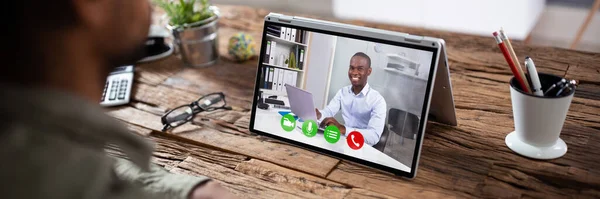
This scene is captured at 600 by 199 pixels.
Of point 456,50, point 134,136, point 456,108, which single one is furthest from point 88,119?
point 456,50

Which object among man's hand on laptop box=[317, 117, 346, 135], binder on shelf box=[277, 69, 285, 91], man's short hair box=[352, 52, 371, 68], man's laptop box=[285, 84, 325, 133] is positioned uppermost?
man's short hair box=[352, 52, 371, 68]

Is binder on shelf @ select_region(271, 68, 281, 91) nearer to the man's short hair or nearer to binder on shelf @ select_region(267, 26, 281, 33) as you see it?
binder on shelf @ select_region(267, 26, 281, 33)

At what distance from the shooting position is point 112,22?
30.0 inches

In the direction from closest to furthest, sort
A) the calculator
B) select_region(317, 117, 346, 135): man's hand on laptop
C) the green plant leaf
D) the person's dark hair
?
1. the person's dark hair
2. select_region(317, 117, 346, 135): man's hand on laptop
3. the calculator
4. the green plant leaf

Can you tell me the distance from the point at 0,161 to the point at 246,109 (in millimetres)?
739

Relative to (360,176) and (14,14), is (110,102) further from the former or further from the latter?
(14,14)

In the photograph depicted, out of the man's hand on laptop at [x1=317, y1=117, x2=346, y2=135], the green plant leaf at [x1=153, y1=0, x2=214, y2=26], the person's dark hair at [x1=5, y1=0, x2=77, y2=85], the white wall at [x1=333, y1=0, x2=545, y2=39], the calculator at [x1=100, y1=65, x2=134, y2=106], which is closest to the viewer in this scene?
the person's dark hair at [x1=5, y1=0, x2=77, y2=85]

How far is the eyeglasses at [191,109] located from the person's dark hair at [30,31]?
2.05 feet

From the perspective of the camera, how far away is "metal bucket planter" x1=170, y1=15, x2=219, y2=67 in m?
1.57

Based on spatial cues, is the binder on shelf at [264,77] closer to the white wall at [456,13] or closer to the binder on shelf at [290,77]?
the binder on shelf at [290,77]

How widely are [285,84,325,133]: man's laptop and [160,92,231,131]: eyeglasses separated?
0.24 meters

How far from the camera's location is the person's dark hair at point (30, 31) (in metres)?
0.66

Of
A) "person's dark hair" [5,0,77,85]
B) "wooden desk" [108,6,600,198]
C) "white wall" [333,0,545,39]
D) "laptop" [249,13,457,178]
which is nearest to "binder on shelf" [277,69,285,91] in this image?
"laptop" [249,13,457,178]

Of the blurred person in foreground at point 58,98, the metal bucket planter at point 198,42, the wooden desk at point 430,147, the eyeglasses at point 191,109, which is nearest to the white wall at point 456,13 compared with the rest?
the wooden desk at point 430,147
